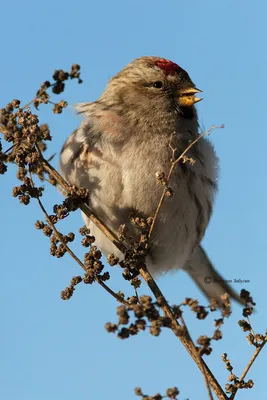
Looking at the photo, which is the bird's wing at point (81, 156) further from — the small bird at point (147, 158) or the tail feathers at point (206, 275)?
the tail feathers at point (206, 275)

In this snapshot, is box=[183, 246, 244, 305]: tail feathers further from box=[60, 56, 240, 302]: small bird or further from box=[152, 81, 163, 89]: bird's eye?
box=[152, 81, 163, 89]: bird's eye

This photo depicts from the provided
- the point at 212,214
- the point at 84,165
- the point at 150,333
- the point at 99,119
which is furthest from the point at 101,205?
the point at 150,333

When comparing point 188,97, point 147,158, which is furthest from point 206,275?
point 147,158

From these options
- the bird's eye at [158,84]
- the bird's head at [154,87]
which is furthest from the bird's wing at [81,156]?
the bird's eye at [158,84]

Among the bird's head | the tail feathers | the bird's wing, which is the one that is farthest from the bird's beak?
the tail feathers

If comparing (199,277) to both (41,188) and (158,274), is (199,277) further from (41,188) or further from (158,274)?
(41,188)

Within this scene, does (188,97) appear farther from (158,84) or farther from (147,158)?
(147,158)
